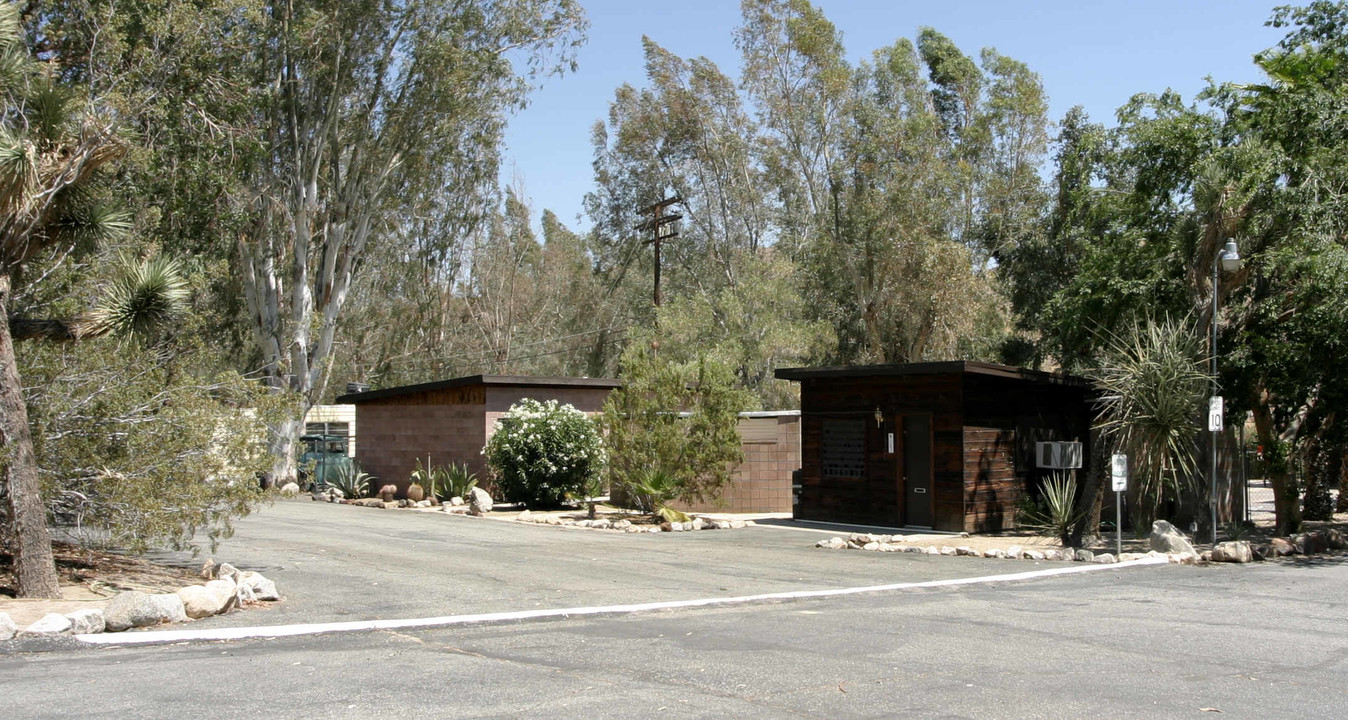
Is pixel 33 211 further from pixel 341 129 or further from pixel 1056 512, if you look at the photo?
pixel 341 129

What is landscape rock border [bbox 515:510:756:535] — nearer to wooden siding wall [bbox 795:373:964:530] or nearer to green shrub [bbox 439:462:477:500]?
wooden siding wall [bbox 795:373:964:530]

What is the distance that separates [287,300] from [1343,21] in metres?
28.2

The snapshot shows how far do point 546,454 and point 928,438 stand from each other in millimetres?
8667

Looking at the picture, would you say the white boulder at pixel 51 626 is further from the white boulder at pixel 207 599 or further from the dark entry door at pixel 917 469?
the dark entry door at pixel 917 469

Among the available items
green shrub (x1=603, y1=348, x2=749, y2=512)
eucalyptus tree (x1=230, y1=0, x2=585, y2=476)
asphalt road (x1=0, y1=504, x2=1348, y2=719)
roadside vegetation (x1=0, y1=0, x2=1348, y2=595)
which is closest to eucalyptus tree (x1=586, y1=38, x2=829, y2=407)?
roadside vegetation (x1=0, y1=0, x2=1348, y2=595)

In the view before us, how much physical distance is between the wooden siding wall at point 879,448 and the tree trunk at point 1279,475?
16.4 ft

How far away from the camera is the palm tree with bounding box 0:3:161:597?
10414 millimetres

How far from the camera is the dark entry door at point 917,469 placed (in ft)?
63.7

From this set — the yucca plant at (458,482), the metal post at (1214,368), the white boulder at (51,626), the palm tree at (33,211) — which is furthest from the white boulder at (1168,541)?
the yucca plant at (458,482)

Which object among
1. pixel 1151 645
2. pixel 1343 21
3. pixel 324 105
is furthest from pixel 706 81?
→ pixel 1151 645

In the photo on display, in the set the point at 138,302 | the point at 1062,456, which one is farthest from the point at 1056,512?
the point at 138,302

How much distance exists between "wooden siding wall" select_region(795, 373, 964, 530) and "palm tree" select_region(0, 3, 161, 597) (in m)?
12.3

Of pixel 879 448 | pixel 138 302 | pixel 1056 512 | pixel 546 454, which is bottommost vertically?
pixel 1056 512

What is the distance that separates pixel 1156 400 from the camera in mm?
16562
